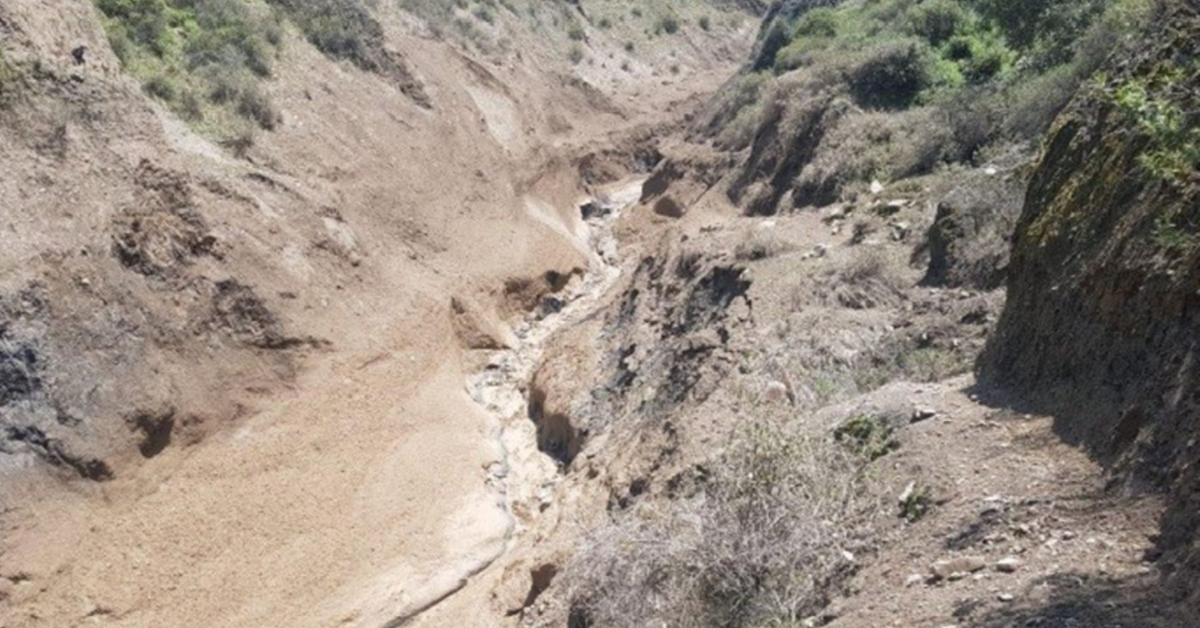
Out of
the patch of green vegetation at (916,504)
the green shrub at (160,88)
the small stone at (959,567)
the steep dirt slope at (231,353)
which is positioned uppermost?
the small stone at (959,567)

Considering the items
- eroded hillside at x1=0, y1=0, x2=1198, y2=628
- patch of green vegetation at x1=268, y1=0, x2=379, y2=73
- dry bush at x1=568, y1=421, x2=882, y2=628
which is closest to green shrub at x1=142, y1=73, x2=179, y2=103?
eroded hillside at x1=0, y1=0, x2=1198, y2=628

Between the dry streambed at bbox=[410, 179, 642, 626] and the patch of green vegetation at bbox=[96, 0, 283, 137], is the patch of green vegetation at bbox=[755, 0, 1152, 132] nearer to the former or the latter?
the dry streambed at bbox=[410, 179, 642, 626]

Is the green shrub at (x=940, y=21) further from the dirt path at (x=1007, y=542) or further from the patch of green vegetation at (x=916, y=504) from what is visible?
the patch of green vegetation at (x=916, y=504)

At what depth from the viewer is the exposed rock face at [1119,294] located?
19.2 ft

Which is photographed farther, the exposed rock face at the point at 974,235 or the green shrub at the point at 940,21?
the green shrub at the point at 940,21

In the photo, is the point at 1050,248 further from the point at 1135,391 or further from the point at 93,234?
the point at 93,234

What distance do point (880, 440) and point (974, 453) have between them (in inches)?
42.1

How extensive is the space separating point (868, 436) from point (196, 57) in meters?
19.3

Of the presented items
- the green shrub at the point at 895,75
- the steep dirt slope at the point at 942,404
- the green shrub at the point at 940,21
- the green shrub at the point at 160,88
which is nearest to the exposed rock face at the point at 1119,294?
the steep dirt slope at the point at 942,404

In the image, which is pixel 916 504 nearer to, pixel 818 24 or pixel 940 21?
pixel 940 21

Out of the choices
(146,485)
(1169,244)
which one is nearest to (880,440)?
(1169,244)

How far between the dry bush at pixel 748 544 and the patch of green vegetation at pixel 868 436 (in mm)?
134

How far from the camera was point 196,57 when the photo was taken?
22.8m

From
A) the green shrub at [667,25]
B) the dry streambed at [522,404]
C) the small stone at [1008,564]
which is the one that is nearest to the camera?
the small stone at [1008,564]
